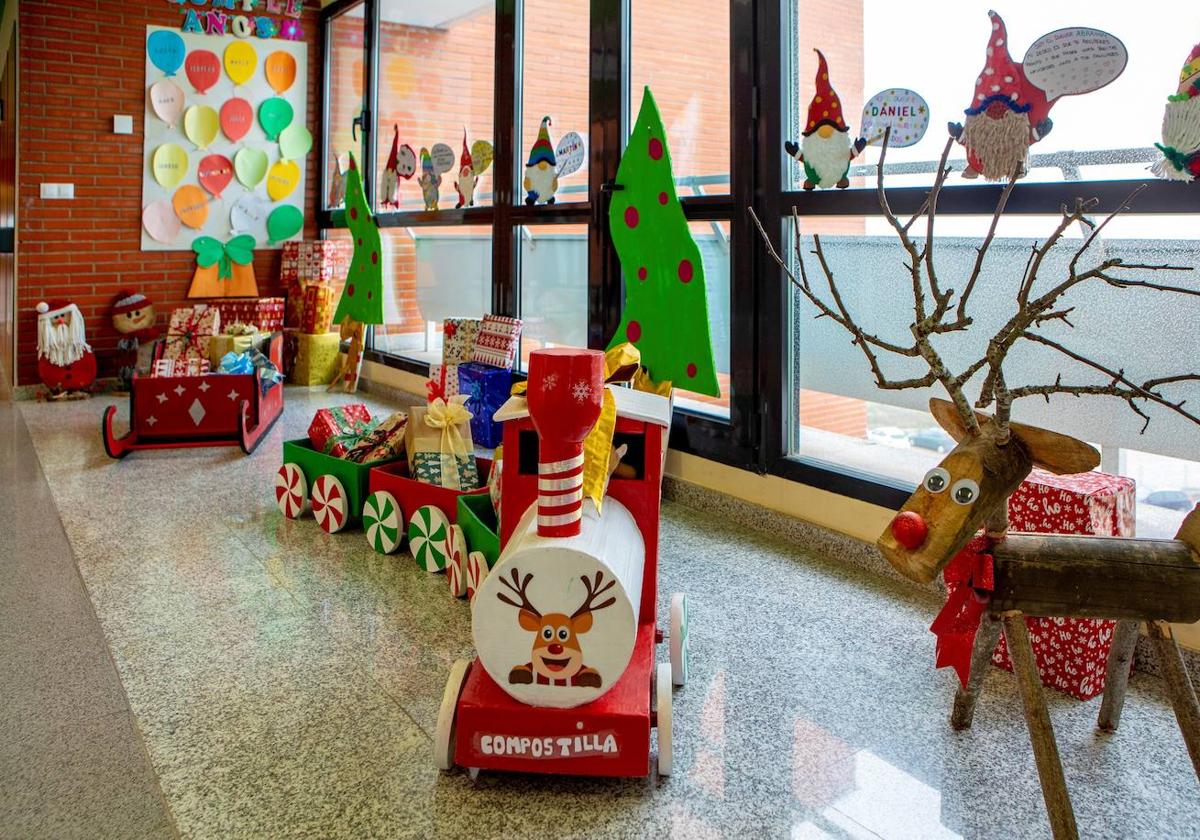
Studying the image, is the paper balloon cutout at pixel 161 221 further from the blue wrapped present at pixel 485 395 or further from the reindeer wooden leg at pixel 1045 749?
the reindeer wooden leg at pixel 1045 749

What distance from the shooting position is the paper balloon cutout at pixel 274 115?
6.98 m

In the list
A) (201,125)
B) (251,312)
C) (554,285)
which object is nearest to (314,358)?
(251,312)

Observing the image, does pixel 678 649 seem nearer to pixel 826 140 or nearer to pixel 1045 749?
pixel 1045 749

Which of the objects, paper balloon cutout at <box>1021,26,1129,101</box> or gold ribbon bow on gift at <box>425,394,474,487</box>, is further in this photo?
gold ribbon bow on gift at <box>425,394,474,487</box>

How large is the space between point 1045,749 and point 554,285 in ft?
11.6

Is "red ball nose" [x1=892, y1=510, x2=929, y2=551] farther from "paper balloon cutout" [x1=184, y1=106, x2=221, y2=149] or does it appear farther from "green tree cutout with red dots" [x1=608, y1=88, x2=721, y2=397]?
"paper balloon cutout" [x1=184, y1=106, x2=221, y2=149]

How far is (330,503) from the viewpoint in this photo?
347cm

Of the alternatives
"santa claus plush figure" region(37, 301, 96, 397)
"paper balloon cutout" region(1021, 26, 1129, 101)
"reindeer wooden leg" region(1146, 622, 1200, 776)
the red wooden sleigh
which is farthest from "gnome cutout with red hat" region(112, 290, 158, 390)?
"reindeer wooden leg" region(1146, 622, 1200, 776)

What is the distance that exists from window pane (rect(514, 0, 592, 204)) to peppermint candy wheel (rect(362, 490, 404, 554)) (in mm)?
1854

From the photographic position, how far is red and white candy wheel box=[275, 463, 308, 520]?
3.61 metres

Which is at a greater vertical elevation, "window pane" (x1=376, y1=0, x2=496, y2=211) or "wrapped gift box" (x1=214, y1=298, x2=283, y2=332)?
"window pane" (x1=376, y1=0, x2=496, y2=211)

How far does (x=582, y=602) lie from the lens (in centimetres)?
183

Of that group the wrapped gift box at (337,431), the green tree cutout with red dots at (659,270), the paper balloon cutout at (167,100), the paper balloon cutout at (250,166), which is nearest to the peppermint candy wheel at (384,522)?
the wrapped gift box at (337,431)

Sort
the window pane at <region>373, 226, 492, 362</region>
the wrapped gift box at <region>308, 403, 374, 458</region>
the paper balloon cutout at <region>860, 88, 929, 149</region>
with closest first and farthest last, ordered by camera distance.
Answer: the paper balloon cutout at <region>860, 88, 929, 149</region> → the wrapped gift box at <region>308, 403, 374, 458</region> → the window pane at <region>373, 226, 492, 362</region>
